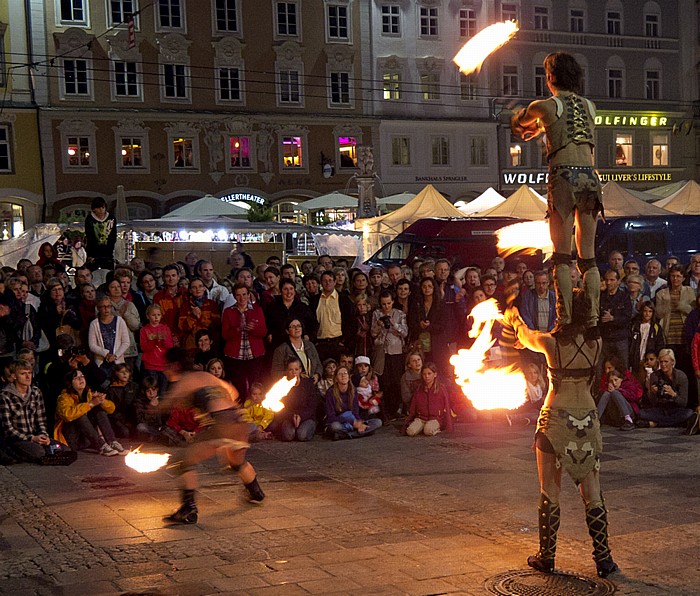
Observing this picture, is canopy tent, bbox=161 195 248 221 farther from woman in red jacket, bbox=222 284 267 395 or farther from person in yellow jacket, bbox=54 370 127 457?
person in yellow jacket, bbox=54 370 127 457

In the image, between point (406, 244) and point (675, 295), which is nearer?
point (675, 295)

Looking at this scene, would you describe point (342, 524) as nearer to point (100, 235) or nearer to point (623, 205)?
point (100, 235)

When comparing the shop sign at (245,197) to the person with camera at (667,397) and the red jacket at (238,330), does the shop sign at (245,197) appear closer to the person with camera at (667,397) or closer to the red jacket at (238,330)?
the red jacket at (238,330)

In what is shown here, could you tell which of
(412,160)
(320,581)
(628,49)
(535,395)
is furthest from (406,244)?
(628,49)

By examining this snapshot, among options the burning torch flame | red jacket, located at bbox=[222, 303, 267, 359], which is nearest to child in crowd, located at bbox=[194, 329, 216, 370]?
red jacket, located at bbox=[222, 303, 267, 359]

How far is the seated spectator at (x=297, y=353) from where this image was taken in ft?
38.8

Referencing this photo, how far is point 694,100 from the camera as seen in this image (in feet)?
159

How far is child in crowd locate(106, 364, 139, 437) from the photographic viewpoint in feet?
37.4

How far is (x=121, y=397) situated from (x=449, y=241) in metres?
12.6

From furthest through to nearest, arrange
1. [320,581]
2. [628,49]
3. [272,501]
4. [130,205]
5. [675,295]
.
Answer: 1. [628,49]
2. [130,205]
3. [675,295]
4. [272,501]
5. [320,581]

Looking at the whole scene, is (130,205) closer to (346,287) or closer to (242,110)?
(242,110)

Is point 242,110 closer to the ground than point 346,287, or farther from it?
farther from it

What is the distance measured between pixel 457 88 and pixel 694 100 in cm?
1296

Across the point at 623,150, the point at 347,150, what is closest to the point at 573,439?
the point at 347,150
